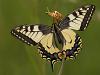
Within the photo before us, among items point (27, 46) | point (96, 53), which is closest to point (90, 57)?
point (96, 53)

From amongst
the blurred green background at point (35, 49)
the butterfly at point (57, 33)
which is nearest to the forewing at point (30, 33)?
the butterfly at point (57, 33)

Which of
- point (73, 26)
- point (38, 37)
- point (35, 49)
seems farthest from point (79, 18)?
point (35, 49)

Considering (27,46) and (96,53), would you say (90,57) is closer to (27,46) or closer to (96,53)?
(96,53)

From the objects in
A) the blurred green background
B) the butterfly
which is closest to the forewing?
the butterfly

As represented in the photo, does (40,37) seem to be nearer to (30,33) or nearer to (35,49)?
(30,33)

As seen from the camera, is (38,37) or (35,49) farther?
(35,49)
